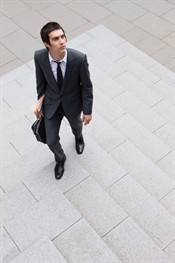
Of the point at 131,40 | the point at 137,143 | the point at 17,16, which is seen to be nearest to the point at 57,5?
the point at 17,16

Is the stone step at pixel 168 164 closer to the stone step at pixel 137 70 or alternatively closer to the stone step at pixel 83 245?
the stone step at pixel 83 245

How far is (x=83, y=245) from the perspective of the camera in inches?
147

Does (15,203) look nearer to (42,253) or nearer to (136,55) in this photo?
(42,253)

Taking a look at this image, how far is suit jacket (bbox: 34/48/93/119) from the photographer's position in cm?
349

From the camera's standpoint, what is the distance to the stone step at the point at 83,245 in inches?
143

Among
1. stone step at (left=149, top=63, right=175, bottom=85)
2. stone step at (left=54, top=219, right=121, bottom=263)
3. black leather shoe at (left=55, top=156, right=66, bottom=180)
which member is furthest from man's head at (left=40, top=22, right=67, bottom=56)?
stone step at (left=149, top=63, right=175, bottom=85)

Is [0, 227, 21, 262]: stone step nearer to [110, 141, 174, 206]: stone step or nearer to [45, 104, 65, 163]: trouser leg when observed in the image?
[45, 104, 65, 163]: trouser leg

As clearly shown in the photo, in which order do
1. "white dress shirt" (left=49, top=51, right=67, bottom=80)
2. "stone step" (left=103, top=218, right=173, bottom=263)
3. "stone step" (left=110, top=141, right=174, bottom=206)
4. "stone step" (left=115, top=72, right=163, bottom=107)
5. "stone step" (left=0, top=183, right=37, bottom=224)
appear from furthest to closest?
"stone step" (left=115, top=72, right=163, bottom=107)
"stone step" (left=110, top=141, right=174, bottom=206)
"stone step" (left=0, top=183, right=37, bottom=224)
"stone step" (left=103, top=218, right=173, bottom=263)
"white dress shirt" (left=49, top=51, right=67, bottom=80)

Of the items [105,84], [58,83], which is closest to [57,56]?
[58,83]

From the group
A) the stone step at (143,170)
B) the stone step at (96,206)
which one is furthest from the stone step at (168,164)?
the stone step at (96,206)

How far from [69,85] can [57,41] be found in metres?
0.65

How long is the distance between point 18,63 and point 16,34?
1.07 metres

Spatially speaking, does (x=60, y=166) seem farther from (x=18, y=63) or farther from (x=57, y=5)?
(x=57, y=5)

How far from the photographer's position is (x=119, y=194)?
172 inches
